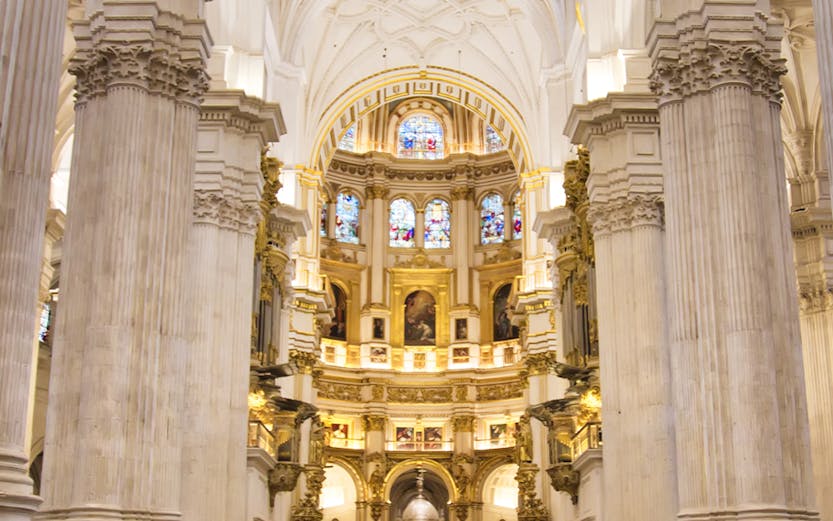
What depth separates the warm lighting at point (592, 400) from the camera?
26016mm

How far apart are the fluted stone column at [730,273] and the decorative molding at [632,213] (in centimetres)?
609

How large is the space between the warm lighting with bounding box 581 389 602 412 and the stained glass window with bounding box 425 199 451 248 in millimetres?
23217

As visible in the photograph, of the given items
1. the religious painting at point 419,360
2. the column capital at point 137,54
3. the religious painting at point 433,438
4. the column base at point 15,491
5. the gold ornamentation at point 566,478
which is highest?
the religious painting at point 419,360

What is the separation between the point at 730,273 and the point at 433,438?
1266 inches

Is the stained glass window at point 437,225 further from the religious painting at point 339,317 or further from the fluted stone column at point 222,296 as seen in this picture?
the fluted stone column at point 222,296

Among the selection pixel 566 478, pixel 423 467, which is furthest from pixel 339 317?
pixel 566 478

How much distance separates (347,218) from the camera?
49.0m

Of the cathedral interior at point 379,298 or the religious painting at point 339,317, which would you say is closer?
the cathedral interior at point 379,298

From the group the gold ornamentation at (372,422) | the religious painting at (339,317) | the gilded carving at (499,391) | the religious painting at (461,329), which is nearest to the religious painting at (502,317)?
the religious painting at (461,329)

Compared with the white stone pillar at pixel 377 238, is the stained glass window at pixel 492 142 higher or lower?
higher

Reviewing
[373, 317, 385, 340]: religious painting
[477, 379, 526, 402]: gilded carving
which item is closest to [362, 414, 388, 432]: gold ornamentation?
[373, 317, 385, 340]: religious painting

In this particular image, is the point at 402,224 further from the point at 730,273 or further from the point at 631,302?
the point at 730,273

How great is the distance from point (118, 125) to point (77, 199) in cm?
108

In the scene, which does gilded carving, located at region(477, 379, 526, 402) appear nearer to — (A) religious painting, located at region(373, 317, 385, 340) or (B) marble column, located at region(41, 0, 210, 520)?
(A) religious painting, located at region(373, 317, 385, 340)
